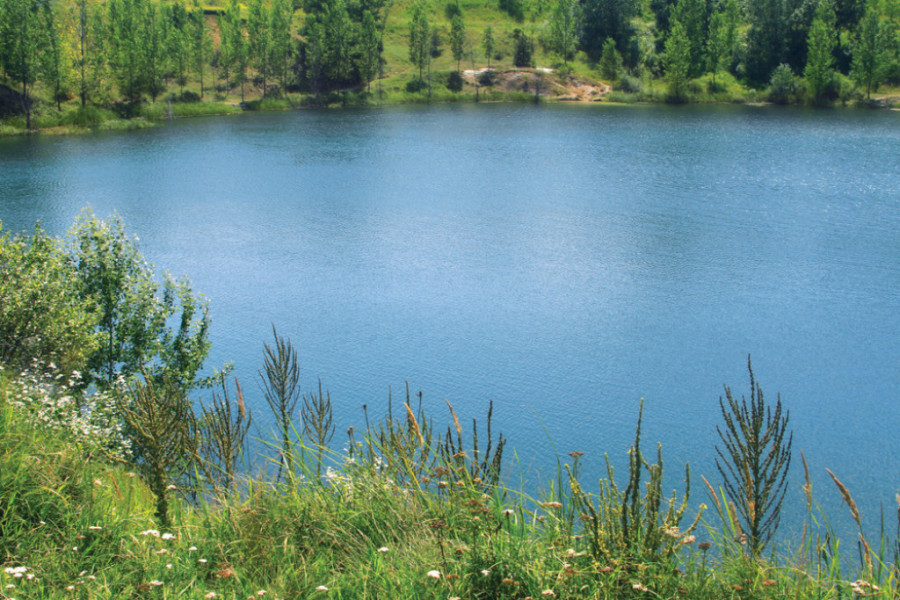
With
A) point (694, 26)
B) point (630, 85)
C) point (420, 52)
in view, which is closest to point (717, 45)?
point (694, 26)

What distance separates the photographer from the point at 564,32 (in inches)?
3593

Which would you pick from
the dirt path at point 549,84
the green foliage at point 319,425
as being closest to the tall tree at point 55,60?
the dirt path at point 549,84

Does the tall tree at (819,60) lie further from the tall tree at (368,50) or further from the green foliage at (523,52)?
the tall tree at (368,50)

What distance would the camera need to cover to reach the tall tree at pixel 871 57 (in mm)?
75250

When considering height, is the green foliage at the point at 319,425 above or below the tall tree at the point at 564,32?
below

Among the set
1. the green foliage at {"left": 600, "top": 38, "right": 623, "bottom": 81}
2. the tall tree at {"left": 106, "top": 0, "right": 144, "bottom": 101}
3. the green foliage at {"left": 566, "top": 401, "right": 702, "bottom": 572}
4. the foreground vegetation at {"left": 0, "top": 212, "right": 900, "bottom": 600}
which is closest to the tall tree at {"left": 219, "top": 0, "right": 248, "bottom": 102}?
the tall tree at {"left": 106, "top": 0, "right": 144, "bottom": 101}

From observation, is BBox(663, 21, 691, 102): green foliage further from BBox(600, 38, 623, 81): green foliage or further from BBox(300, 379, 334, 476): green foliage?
BBox(300, 379, 334, 476): green foliage

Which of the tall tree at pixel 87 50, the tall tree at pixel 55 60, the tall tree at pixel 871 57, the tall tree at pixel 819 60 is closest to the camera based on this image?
the tall tree at pixel 55 60

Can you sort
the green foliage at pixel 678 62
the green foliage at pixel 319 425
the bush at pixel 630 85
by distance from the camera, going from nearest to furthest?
1. the green foliage at pixel 319 425
2. the green foliage at pixel 678 62
3. the bush at pixel 630 85

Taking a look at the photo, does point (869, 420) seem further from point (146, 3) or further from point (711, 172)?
point (146, 3)

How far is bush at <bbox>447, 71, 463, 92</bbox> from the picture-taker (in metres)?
88.2

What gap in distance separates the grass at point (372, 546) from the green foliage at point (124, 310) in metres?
10.4

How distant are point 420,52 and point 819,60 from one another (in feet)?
134

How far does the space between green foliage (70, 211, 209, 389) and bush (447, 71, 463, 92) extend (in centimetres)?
7516
